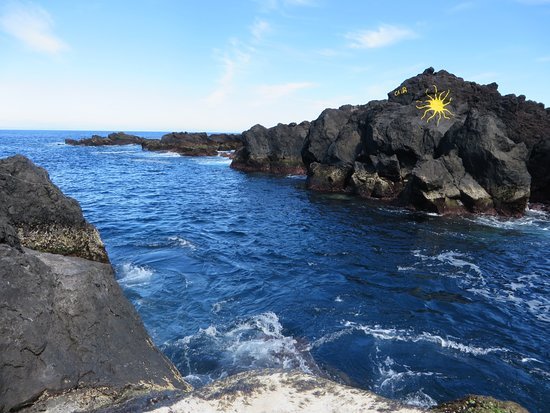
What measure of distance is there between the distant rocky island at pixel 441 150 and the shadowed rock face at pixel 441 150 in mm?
83

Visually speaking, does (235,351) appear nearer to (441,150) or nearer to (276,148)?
(441,150)

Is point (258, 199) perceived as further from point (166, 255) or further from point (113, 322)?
point (113, 322)

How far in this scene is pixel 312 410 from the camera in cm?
531

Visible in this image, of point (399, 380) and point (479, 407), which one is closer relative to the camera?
point (479, 407)

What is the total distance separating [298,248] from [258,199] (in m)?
16.8

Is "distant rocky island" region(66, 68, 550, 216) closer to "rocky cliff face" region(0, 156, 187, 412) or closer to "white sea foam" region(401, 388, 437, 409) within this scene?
"white sea foam" region(401, 388, 437, 409)

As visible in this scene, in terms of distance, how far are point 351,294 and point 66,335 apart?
39.0ft

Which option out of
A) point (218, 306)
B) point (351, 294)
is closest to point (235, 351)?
point (218, 306)

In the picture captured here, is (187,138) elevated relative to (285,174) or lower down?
elevated

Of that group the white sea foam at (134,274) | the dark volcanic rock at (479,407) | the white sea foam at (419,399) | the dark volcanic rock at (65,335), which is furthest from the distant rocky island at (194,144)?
the dark volcanic rock at (479,407)

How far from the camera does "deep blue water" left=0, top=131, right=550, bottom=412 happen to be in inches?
440

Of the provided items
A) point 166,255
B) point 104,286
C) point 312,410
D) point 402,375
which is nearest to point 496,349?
point 402,375

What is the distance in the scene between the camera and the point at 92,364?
6.79 metres

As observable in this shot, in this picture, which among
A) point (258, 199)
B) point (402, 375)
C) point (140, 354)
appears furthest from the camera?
point (258, 199)
